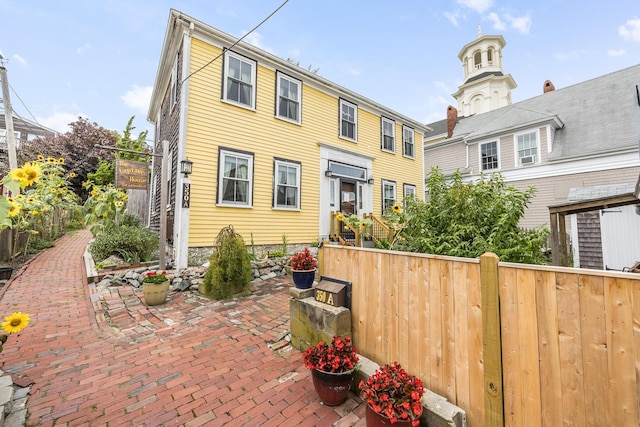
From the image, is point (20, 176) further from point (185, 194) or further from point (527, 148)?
point (527, 148)

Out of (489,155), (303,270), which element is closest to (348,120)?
(303,270)

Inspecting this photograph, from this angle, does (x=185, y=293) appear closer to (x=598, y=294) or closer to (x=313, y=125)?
(x=598, y=294)

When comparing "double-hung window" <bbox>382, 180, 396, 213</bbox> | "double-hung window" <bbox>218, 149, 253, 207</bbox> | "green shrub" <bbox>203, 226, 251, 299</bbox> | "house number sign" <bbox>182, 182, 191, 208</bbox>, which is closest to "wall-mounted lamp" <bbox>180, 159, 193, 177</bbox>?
"house number sign" <bbox>182, 182, 191, 208</bbox>

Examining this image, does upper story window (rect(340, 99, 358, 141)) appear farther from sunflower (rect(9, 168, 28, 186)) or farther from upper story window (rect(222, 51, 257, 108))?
sunflower (rect(9, 168, 28, 186))

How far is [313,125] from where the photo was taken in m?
8.91

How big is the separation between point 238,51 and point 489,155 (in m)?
13.4

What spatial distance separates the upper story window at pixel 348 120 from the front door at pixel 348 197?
5.98ft

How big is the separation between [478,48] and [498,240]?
30808 millimetres

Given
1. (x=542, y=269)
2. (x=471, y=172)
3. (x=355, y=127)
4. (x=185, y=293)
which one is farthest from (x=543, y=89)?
(x=185, y=293)

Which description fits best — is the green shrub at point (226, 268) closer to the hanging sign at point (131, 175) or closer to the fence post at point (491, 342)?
the hanging sign at point (131, 175)

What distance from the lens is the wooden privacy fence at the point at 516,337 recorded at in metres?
1.31

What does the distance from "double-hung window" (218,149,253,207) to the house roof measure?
43.0ft

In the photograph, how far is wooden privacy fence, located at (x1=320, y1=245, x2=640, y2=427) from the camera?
131 cm

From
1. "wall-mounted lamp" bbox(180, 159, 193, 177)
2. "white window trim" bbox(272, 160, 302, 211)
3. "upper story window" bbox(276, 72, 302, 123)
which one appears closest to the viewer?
"wall-mounted lamp" bbox(180, 159, 193, 177)
